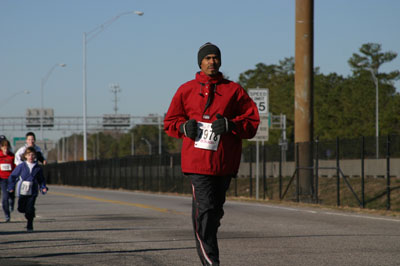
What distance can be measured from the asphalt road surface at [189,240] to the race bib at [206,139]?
1.84 m

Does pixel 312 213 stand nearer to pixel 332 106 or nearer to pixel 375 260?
pixel 375 260

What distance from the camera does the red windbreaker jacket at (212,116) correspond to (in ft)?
21.0

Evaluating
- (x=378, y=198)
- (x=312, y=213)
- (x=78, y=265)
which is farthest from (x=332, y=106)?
(x=78, y=265)

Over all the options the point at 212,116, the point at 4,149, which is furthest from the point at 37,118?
the point at 212,116

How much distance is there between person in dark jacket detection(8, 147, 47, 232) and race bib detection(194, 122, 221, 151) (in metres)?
6.31

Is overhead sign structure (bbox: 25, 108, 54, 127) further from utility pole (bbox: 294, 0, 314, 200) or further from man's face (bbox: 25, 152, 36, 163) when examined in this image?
man's face (bbox: 25, 152, 36, 163)

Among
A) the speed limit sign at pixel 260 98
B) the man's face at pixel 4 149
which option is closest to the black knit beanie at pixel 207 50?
the man's face at pixel 4 149

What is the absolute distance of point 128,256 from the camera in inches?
332

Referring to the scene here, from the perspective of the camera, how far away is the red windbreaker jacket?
641cm

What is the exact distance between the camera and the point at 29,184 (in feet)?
40.1

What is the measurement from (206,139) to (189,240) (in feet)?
13.3

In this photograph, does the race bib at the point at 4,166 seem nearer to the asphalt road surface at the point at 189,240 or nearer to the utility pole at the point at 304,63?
the asphalt road surface at the point at 189,240

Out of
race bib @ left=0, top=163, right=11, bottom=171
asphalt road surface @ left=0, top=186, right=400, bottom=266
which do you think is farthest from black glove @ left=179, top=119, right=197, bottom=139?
race bib @ left=0, top=163, right=11, bottom=171

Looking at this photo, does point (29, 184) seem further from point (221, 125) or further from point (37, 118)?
point (37, 118)
